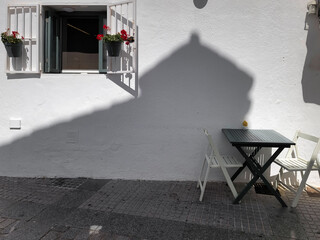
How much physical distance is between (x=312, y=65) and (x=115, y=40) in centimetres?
310

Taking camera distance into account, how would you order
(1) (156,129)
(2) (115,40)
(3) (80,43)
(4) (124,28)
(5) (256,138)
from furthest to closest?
(3) (80,43) < (1) (156,129) < (4) (124,28) < (2) (115,40) < (5) (256,138)

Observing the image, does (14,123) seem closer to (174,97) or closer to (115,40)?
(115,40)

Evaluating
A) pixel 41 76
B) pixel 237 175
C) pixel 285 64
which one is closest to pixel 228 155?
pixel 237 175

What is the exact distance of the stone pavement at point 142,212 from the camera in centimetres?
324

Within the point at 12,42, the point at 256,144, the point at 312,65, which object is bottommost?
the point at 256,144

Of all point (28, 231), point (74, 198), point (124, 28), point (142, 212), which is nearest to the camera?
point (28, 231)

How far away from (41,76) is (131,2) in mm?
1902

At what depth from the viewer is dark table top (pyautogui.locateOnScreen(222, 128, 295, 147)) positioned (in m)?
3.76

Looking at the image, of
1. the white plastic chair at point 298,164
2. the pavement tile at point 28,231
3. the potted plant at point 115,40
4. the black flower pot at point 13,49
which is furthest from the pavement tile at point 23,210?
the white plastic chair at point 298,164

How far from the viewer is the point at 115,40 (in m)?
4.43

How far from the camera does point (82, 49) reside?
506 centimetres

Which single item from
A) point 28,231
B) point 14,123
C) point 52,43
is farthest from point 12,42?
point 28,231

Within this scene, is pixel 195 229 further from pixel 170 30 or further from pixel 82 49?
pixel 82 49

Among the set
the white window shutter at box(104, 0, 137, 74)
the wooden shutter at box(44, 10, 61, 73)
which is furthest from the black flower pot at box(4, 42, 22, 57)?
the white window shutter at box(104, 0, 137, 74)
